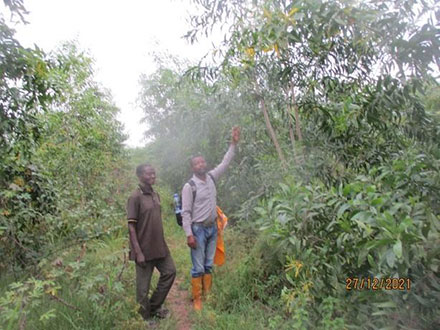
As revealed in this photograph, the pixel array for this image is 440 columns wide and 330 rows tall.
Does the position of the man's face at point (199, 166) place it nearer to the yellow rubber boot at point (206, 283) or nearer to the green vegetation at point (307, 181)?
the green vegetation at point (307, 181)

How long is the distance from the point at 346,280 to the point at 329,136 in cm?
104

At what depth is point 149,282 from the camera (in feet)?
13.3

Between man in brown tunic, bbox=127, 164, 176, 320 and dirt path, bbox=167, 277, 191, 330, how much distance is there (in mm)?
217

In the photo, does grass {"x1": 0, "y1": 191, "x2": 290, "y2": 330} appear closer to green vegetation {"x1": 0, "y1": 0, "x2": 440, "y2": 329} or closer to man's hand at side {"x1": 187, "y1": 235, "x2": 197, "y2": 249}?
green vegetation {"x1": 0, "y1": 0, "x2": 440, "y2": 329}

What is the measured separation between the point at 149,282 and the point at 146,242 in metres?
0.44

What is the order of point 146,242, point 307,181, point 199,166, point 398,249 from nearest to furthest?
point 398,249 → point 307,181 → point 146,242 → point 199,166

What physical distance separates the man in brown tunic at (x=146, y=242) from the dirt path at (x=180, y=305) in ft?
0.71

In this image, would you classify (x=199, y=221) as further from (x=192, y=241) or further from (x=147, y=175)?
(x=147, y=175)

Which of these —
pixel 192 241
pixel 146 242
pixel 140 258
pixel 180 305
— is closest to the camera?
pixel 140 258

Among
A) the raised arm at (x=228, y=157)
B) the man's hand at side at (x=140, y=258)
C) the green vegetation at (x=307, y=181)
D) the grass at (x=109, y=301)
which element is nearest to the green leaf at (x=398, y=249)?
the green vegetation at (x=307, y=181)

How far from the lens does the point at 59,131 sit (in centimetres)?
662

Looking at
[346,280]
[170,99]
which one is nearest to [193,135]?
[170,99]

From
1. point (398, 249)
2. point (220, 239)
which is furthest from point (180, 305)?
point (398, 249)

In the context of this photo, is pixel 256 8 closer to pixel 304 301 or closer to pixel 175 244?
pixel 304 301
